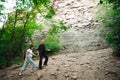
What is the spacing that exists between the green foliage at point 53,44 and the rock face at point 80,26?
0.81m

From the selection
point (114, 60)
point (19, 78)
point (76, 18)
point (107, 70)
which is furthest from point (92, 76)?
point (76, 18)

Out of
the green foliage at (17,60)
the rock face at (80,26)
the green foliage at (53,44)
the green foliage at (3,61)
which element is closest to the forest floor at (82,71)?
the green foliage at (3,61)

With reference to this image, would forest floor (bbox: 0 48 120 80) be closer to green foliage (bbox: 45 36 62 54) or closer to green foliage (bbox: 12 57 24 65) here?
green foliage (bbox: 12 57 24 65)

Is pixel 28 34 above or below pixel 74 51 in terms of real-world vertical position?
above

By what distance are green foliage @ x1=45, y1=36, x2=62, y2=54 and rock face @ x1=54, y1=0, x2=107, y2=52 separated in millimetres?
811

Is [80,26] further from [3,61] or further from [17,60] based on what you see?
[3,61]

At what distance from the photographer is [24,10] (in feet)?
52.3

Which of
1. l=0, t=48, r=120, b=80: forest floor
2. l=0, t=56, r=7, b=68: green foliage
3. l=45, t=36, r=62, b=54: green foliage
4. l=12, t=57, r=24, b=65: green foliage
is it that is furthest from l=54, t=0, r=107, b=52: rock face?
l=0, t=56, r=7, b=68: green foliage

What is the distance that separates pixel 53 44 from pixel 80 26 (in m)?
5.03

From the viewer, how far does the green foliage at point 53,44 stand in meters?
18.7

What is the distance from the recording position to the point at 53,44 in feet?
63.0

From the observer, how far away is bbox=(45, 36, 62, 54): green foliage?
1873cm

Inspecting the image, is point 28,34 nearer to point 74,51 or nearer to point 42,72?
point 74,51

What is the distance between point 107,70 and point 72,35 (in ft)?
35.3
